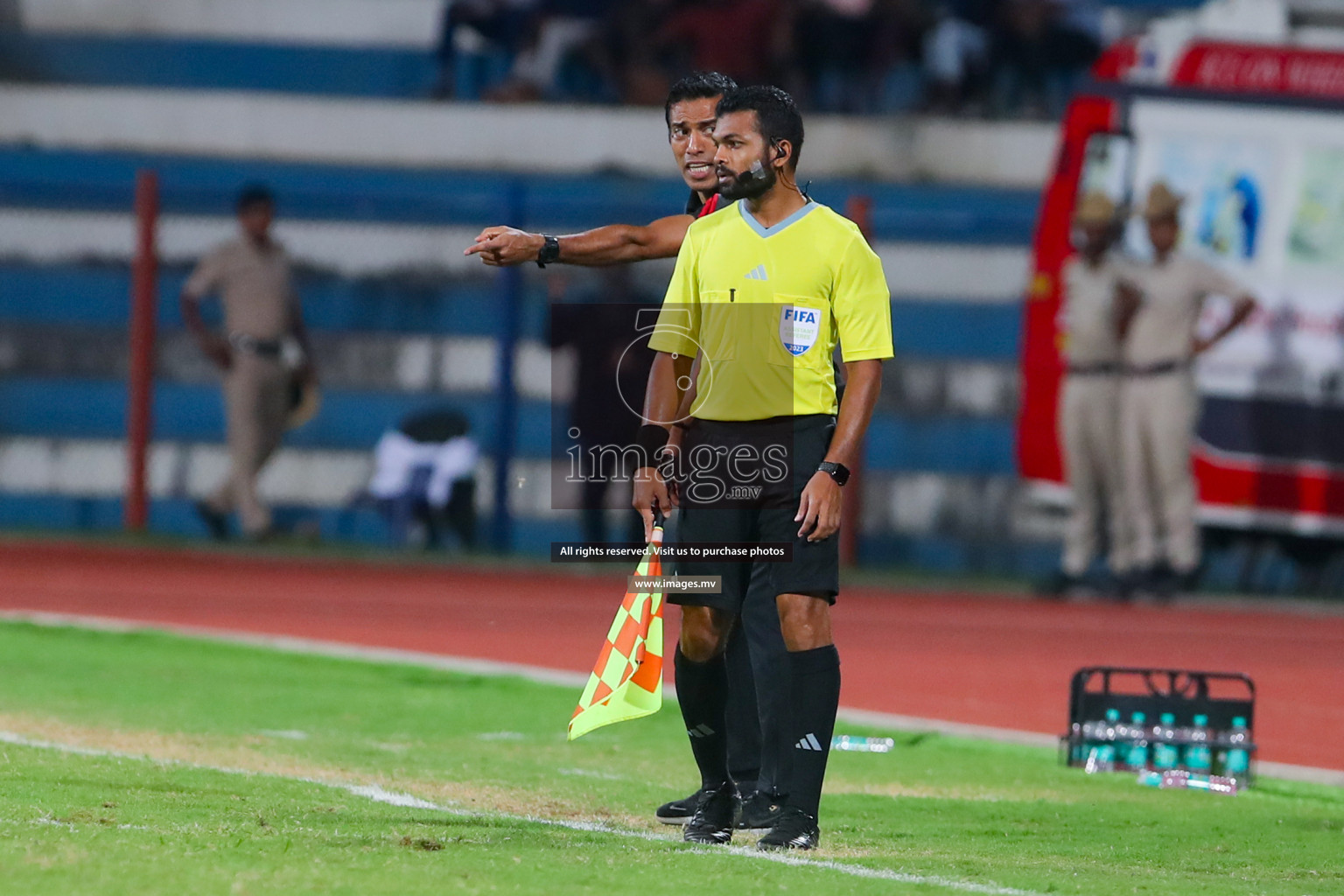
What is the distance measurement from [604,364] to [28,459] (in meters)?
4.90

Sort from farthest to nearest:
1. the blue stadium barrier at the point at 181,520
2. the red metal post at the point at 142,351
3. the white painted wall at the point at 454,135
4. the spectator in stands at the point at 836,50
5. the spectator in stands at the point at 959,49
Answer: the spectator in stands at the point at 959,49 → the white painted wall at the point at 454,135 → the spectator in stands at the point at 836,50 → the blue stadium barrier at the point at 181,520 → the red metal post at the point at 142,351

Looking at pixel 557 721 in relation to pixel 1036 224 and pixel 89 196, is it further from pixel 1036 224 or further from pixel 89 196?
pixel 89 196

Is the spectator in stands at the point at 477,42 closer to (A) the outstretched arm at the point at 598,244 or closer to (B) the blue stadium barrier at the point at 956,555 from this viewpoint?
(B) the blue stadium barrier at the point at 956,555

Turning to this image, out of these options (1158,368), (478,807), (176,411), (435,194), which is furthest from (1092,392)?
(478,807)

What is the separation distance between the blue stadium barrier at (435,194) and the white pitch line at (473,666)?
5.90 m

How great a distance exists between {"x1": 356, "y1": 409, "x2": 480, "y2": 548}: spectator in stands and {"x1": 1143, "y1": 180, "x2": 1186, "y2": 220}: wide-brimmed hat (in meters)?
→ 5.41

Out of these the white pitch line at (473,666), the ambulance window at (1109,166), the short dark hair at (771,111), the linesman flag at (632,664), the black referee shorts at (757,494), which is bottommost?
the white pitch line at (473,666)

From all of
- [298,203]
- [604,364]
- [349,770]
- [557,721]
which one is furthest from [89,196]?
[349,770]

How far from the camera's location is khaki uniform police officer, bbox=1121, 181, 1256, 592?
610 inches

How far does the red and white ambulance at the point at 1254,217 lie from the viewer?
16250 millimetres

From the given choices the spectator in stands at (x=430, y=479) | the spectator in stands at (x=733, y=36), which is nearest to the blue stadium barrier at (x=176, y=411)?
the spectator in stands at (x=430, y=479)

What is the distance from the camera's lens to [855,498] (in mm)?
17984

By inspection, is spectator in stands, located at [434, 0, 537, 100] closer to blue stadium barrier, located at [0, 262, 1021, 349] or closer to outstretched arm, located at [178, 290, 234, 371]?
blue stadium barrier, located at [0, 262, 1021, 349]

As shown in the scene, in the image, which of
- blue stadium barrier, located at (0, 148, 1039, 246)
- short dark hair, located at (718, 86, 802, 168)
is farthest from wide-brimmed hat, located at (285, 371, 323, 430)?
short dark hair, located at (718, 86, 802, 168)
